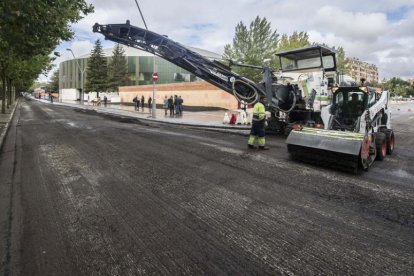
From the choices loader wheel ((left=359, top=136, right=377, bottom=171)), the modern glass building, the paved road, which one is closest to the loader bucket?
loader wheel ((left=359, top=136, right=377, bottom=171))

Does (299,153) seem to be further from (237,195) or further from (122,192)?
(122,192)

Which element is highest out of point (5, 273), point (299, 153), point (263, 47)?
point (263, 47)

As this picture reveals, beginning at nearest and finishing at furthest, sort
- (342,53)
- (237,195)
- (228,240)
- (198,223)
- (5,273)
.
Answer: (5,273)
(228,240)
(198,223)
(237,195)
(342,53)

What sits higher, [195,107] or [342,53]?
[342,53]

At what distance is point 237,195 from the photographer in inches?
223

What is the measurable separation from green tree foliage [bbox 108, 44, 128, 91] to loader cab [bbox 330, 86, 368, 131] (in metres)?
70.8

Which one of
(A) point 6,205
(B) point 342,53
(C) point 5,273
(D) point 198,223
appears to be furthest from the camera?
(B) point 342,53

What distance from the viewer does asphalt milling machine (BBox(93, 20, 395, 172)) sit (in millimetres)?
7598

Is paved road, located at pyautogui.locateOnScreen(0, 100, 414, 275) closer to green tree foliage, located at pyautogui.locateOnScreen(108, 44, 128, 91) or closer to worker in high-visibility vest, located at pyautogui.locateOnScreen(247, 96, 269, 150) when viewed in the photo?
worker in high-visibility vest, located at pyautogui.locateOnScreen(247, 96, 269, 150)

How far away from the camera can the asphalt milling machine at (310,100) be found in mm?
7598

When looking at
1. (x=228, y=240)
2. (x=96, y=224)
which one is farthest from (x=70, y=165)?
(x=228, y=240)

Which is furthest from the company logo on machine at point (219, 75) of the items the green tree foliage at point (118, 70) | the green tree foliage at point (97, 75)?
the green tree foliage at point (118, 70)

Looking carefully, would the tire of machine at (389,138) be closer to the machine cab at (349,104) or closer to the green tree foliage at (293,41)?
the machine cab at (349,104)

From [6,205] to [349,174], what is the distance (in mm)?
6623
